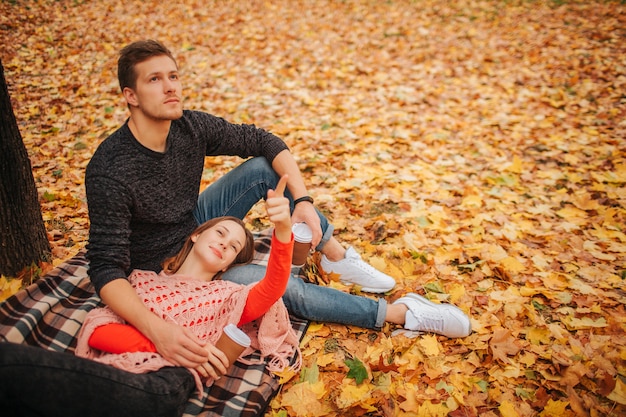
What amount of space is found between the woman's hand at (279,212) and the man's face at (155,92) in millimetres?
759

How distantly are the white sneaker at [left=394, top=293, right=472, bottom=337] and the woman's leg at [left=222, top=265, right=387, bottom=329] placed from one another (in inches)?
7.2

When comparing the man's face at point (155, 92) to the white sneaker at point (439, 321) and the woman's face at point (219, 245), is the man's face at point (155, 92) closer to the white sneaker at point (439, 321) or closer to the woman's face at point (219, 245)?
the woman's face at point (219, 245)

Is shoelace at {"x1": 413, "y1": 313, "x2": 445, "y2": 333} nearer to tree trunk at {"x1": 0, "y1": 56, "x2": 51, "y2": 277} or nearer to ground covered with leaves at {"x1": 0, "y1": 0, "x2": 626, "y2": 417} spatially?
ground covered with leaves at {"x1": 0, "y1": 0, "x2": 626, "y2": 417}

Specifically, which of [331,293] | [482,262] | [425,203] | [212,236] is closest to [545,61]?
[425,203]

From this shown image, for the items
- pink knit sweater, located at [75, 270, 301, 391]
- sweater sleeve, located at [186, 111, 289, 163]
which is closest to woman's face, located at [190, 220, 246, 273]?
pink knit sweater, located at [75, 270, 301, 391]

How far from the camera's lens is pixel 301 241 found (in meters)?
2.50

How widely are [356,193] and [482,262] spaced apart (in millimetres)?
1346

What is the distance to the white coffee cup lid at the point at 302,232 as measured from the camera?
2488mm

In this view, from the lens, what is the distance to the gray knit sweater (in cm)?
196

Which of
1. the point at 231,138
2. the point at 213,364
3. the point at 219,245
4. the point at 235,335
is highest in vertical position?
the point at 231,138

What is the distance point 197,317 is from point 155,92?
1.21m

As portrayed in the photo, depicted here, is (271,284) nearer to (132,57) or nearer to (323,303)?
(323,303)

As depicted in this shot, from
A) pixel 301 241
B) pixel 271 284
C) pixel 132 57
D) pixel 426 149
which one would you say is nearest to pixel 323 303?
pixel 301 241

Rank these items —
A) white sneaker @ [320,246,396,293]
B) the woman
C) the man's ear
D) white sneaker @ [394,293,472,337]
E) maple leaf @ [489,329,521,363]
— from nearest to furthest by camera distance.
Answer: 1. the woman
2. the man's ear
3. maple leaf @ [489,329,521,363]
4. white sneaker @ [394,293,472,337]
5. white sneaker @ [320,246,396,293]
